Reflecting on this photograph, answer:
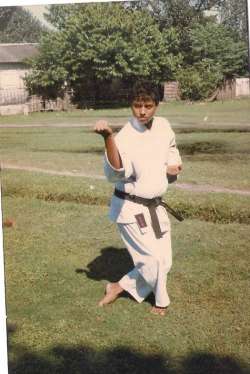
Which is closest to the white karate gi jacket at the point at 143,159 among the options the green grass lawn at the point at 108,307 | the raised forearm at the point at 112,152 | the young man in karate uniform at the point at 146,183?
the young man in karate uniform at the point at 146,183

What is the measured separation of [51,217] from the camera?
370 cm

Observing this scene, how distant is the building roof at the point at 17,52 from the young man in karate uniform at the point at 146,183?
44.4 inches

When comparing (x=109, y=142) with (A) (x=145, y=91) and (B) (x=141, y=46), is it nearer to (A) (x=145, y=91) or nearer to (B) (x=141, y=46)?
(A) (x=145, y=91)

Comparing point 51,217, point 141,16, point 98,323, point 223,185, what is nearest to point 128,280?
point 98,323

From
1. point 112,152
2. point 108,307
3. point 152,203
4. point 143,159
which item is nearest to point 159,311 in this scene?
point 108,307

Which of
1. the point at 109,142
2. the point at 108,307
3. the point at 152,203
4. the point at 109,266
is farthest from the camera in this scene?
the point at 109,266

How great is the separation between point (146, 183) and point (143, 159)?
5.1 inches

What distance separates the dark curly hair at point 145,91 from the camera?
8.59 ft

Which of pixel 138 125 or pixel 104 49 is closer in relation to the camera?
pixel 138 125

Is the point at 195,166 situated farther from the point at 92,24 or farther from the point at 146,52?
the point at 92,24

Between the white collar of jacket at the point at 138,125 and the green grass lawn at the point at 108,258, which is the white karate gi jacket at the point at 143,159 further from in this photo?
the green grass lawn at the point at 108,258

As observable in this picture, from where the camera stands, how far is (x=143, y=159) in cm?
266

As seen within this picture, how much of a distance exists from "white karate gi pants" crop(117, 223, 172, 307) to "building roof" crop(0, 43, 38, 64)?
1.43m

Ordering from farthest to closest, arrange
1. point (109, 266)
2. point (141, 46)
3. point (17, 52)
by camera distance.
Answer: point (17, 52) → point (109, 266) → point (141, 46)
